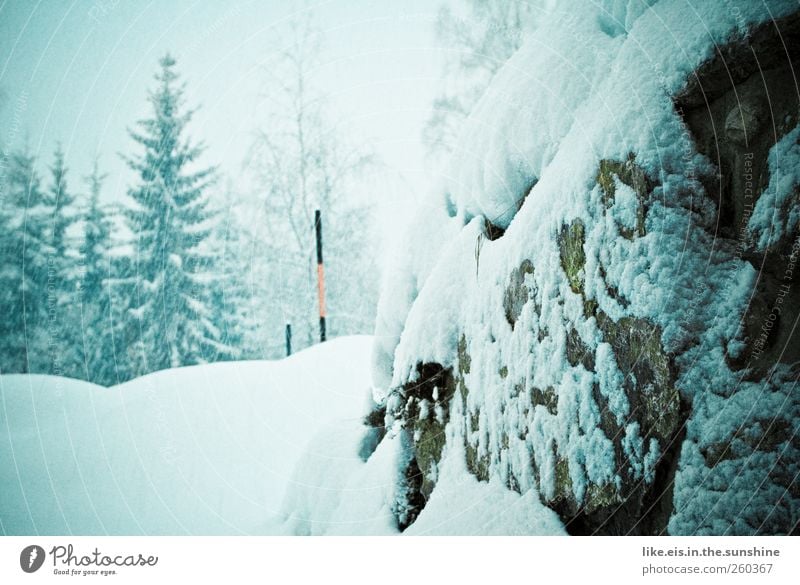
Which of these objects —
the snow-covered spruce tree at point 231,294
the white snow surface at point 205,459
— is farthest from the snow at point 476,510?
the snow-covered spruce tree at point 231,294

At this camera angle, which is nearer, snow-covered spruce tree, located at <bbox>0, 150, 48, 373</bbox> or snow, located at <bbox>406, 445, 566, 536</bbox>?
snow, located at <bbox>406, 445, 566, 536</bbox>

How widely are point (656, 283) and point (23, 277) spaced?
2115 mm

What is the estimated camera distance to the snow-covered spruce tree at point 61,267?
1.82m

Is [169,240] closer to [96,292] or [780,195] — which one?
[96,292]

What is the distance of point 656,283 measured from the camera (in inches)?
43.2

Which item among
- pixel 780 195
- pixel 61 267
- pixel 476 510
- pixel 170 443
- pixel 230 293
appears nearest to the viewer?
pixel 780 195

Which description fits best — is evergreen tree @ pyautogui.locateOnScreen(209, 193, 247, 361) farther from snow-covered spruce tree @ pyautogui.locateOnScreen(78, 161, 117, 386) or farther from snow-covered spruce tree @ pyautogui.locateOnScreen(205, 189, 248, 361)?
snow-covered spruce tree @ pyautogui.locateOnScreen(78, 161, 117, 386)

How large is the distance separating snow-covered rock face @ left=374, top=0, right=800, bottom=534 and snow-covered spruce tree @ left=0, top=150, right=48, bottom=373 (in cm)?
160

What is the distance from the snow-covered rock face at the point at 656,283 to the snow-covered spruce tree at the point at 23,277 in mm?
1595

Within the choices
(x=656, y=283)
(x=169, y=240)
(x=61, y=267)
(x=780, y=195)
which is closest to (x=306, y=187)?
(x=169, y=240)

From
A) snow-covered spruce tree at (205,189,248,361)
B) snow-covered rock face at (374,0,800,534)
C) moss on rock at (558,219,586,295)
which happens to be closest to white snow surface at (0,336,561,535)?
snow-covered rock face at (374,0,800,534)

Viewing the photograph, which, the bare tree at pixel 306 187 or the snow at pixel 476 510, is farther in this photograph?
the bare tree at pixel 306 187

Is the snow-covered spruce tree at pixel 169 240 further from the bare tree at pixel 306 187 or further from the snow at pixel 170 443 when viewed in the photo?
the snow at pixel 170 443

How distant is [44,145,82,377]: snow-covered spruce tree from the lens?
1.82m
